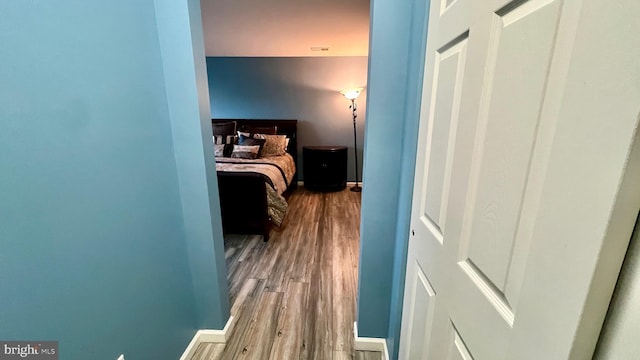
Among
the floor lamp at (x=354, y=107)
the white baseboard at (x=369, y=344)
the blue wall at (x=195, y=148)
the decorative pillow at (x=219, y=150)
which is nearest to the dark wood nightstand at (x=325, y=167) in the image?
the floor lamp at (x=354, y=107)

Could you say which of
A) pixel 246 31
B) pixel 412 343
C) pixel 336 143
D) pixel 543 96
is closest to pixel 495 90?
pixel 543 96

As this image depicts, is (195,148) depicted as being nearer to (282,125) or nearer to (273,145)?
(273,145)

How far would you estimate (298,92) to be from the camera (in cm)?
489

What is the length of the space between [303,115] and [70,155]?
4312mm

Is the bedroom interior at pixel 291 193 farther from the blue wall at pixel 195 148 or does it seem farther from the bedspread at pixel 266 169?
the blue wall at pixel 195 148

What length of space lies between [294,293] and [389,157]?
4.65ft

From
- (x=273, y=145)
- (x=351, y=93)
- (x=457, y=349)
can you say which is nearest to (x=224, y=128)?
(x=273, y=145)

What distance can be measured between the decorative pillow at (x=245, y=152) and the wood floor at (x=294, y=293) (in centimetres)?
127

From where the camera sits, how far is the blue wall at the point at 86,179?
2.35 ft

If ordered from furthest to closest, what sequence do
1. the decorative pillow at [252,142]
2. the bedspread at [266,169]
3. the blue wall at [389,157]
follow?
the decorative pillow at [252,142], the bedspread at [266,169], the blue wall at [389,157]

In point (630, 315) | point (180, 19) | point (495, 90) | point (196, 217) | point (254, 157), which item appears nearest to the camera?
point (630, 315)

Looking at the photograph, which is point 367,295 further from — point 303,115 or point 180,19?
point 303,115

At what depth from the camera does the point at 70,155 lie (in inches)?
33.5

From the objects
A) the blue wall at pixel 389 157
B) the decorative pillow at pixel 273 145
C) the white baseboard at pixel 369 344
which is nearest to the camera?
the blue wall at pixel 389 157
